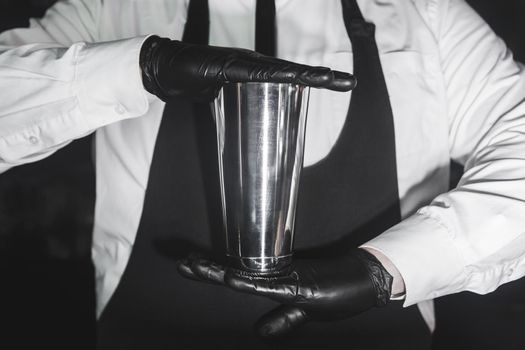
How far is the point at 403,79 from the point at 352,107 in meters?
0.12

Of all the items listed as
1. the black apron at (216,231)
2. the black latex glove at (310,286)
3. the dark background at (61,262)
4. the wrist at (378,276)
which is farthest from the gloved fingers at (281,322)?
the dark background at (61,262)

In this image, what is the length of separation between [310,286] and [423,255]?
0.20m

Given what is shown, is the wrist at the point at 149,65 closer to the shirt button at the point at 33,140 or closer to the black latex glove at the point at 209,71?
the black latex glove at the point at 209,71

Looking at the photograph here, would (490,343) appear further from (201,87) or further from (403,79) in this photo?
(201,87)

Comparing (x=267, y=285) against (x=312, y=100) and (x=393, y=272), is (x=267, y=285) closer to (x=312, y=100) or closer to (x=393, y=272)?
(x=393, y=272)

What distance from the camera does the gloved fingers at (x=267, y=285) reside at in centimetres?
73

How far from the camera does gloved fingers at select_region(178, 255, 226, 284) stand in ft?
2.45

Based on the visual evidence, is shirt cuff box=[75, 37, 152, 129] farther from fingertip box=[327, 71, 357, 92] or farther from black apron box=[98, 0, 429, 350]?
fingertip box=[327, 71, 357, 92]

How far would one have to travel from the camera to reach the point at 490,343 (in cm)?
181

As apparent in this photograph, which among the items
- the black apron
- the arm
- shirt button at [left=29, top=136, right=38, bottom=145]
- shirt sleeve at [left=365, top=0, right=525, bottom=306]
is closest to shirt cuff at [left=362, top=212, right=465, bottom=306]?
shirt sleeve at [left=365, top=0, right=525, bottom=306]

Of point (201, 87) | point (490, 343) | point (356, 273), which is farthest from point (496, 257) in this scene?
point (490, 343)

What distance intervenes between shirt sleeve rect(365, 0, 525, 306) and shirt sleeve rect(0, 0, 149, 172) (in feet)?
1.35

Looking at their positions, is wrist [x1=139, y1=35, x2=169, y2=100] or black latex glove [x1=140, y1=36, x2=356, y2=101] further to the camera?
wrist [x1=139, y1=35, x2=169, y2=100]

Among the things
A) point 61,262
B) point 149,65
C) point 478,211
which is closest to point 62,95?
point 149,65
